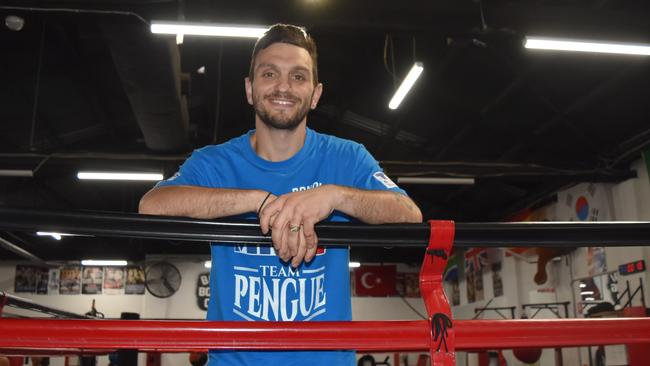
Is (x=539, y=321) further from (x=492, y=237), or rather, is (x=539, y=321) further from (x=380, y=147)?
(x=380, y=147)

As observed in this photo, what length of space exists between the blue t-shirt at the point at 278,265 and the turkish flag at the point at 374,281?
1486 centimetres

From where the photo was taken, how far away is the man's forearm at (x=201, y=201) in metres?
1.23

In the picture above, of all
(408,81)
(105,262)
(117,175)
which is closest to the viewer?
(408,81)

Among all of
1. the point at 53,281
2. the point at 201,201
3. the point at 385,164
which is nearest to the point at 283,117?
the point at 201,201

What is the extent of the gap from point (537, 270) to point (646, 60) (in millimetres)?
4825

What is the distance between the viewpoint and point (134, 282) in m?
15.6

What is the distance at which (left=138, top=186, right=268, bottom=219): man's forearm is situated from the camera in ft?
4.03

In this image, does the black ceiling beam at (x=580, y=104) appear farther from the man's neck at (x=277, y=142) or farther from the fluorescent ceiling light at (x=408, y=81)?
the man's neck at (x=277, y=142)

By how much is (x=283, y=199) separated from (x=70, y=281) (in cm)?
1620

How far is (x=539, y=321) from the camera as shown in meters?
1.07

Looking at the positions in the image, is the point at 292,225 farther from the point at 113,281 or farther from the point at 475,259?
the point at 113,281

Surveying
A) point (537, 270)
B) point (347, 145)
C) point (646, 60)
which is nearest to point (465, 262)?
Result: point (537, 270)

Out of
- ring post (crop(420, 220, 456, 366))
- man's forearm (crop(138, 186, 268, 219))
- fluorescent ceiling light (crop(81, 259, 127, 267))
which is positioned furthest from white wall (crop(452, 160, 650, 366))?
fluorescent ceiling light (crop(81, 259, 127, 267))

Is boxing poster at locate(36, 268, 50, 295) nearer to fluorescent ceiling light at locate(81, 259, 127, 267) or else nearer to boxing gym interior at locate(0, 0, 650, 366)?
boxing gym interior at locate(0, 0, 650, 366)
